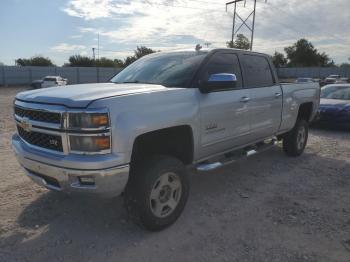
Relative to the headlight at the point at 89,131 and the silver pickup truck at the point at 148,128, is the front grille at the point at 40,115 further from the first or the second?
the headlight at the point at 89,131

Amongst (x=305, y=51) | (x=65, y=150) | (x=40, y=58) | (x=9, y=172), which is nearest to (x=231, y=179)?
(x=65, y=150)

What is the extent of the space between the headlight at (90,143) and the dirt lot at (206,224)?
1.02m

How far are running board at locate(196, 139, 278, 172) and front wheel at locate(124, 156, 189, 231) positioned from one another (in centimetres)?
45

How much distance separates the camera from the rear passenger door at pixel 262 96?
5.24m

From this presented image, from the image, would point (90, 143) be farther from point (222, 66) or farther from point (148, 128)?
point (222, 66)

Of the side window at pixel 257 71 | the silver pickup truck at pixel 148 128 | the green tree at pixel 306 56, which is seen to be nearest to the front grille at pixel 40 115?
the silver pickup truck at pixel 148 128

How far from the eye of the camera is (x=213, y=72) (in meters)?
4.59

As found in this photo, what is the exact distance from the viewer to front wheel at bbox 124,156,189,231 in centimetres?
355

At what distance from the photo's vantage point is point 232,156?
16.5ft

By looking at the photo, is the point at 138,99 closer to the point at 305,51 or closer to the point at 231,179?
the point at 231,179

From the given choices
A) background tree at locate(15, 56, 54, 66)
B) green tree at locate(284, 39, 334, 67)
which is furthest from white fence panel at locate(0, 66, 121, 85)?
green tree at locate(284, 39, 334, 67)

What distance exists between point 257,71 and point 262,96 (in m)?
0.46

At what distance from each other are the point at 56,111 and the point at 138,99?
0.75 meters

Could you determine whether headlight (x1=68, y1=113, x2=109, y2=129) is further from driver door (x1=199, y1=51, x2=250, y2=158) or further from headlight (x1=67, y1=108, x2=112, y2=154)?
driver door (x1=199, y1=51, x2=250, y2=158)
